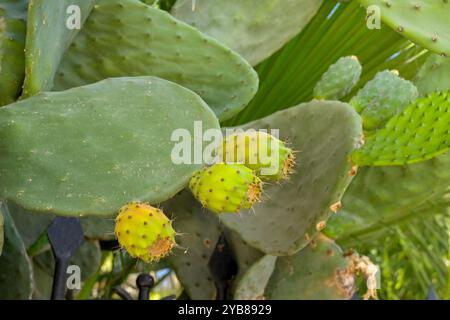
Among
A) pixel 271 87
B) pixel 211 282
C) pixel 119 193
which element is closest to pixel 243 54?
pixel 271 87

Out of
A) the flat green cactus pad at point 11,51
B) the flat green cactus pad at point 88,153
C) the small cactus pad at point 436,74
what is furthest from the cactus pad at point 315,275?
the flat green cactus pad at point 11,51

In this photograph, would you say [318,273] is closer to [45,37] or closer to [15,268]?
[15,268]

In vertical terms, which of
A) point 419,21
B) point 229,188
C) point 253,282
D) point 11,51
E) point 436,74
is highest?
point 419,21

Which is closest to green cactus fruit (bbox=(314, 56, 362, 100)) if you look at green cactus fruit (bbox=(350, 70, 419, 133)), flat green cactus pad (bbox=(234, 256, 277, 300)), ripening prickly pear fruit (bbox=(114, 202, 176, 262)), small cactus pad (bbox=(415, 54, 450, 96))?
green cactus fruit (bbox=(350, 70, 419, 133))

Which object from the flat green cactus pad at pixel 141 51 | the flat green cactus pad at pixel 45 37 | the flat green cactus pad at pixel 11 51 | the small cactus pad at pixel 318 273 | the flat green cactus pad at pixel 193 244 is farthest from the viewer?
the flat green cactus pad at pixel 193 244

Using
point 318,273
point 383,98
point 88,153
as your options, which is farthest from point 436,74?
point 88,153

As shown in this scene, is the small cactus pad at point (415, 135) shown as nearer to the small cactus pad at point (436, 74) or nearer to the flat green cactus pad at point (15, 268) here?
the small cactus pad at point (436, 74)

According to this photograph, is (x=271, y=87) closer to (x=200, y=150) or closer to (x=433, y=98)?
(x=433, y=98)
